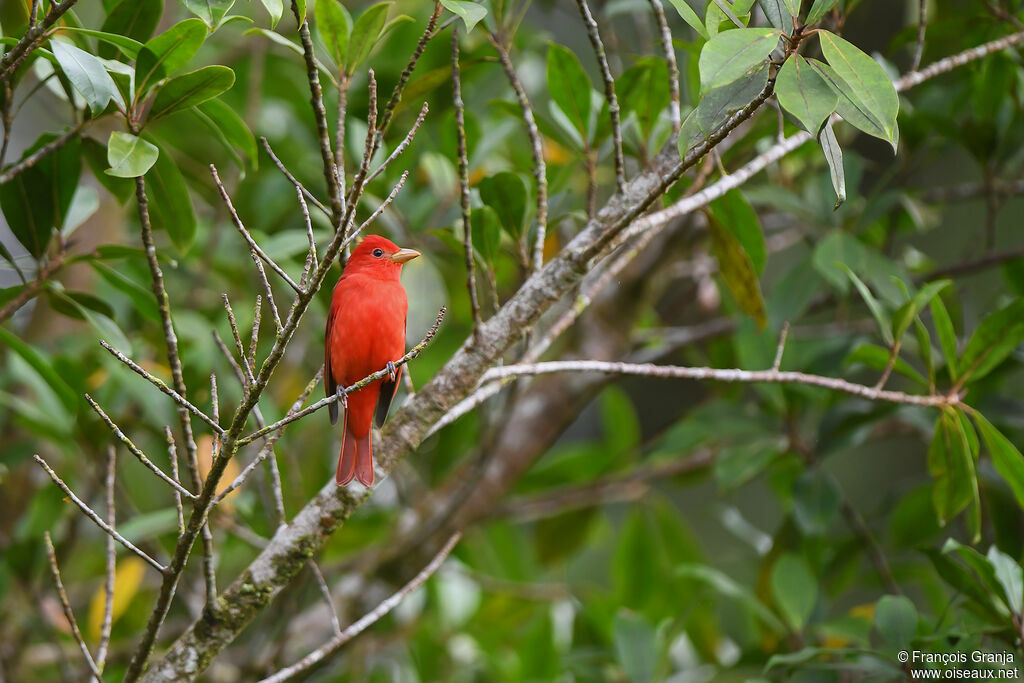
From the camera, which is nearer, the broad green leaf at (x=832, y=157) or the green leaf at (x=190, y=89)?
the broad green leaf at (x=832, y=157)

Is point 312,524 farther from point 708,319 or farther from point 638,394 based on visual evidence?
point 638,394

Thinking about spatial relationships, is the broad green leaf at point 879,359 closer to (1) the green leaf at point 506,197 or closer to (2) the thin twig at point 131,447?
(1) the green leaf at point 506,197

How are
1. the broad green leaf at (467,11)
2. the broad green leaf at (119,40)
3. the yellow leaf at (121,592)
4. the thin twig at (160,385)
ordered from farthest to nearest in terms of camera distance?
the yellow leaf at (121,592) < the broad green leaf at (119,40) < the broad green leaf at (467,11) < the thin twig at (160,385)

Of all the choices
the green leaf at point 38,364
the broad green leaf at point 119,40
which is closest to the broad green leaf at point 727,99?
the broad green leaf at point 119,40

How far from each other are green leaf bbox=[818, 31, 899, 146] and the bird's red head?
1.03 m

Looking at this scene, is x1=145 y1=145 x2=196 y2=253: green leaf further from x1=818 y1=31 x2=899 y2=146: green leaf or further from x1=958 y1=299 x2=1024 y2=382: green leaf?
x1=958 y1=299 x2=1024 y2=382: green leaf

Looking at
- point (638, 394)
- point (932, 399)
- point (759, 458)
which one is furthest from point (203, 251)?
point (638, 394)

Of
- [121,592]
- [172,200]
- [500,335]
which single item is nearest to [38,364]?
[172,200]

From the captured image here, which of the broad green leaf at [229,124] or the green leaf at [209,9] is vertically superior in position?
the green leaf at [209,9]

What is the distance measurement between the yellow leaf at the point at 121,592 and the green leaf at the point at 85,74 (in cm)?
204

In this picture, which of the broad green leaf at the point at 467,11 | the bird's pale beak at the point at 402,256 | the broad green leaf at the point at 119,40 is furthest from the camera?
the bird's pale beak at the point at 402,256

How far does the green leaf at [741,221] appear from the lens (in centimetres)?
213

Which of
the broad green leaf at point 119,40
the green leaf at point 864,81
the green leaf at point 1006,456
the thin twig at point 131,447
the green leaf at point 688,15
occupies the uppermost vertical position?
the broad green leaf at point 119,40

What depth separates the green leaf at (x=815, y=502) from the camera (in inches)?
105
